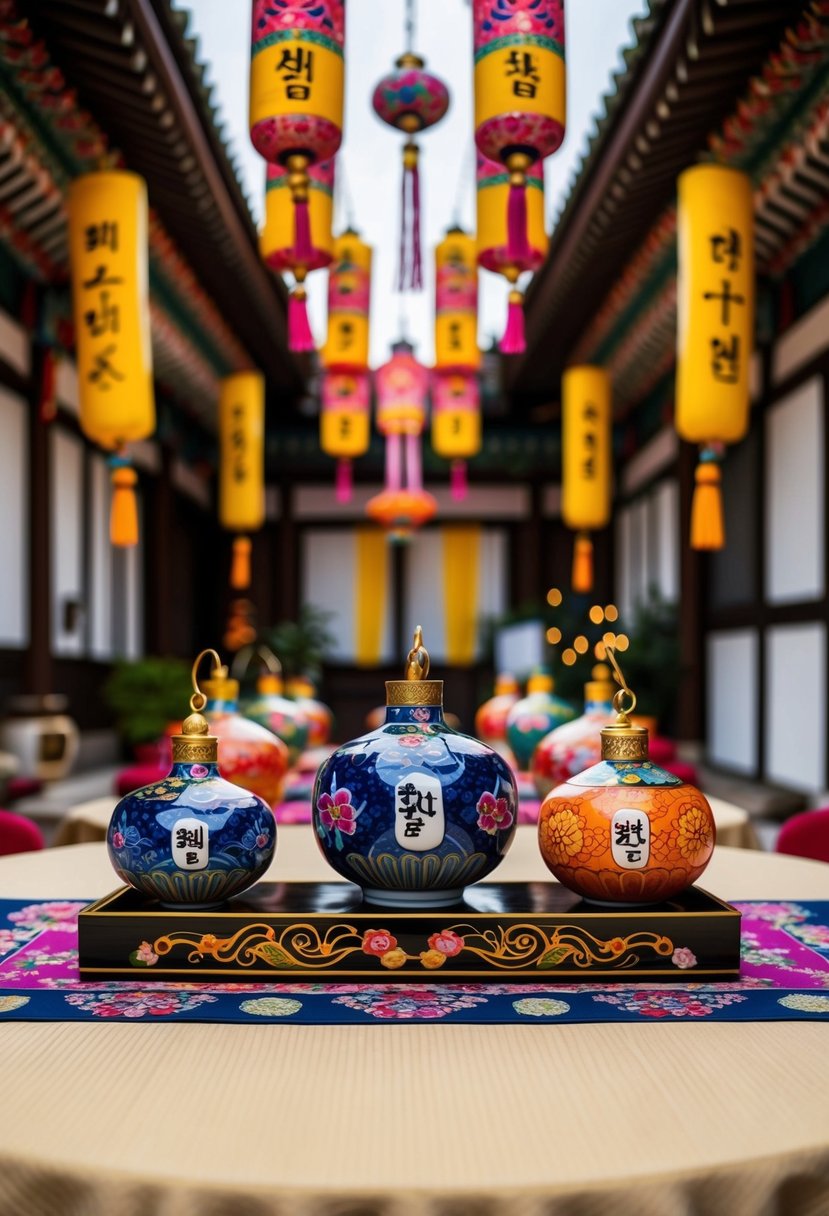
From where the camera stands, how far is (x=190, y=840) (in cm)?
121

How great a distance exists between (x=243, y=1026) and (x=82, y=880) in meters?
0.81

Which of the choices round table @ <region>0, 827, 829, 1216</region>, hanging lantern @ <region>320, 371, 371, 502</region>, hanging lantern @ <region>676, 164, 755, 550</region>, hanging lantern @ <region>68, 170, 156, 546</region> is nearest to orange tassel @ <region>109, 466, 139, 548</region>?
hanging lantern @ <region>68, 170, 156, 546</region>

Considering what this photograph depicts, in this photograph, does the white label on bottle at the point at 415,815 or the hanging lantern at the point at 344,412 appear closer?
the white label on bottle at the point at 415,815

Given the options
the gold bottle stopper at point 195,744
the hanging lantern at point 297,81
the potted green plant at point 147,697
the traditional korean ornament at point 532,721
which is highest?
the hanging lantern at point 297,81

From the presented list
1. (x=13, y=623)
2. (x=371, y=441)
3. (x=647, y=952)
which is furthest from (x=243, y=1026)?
(x=371, y=441)

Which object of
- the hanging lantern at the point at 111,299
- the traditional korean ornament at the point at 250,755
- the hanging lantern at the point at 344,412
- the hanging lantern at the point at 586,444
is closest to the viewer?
the traditional korean ornament at the point at 250,755

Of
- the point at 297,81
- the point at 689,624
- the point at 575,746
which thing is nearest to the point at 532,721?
the point at 575,746

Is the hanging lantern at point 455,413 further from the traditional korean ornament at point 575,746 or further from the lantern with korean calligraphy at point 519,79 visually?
the traditional korean ornament at point 575,746

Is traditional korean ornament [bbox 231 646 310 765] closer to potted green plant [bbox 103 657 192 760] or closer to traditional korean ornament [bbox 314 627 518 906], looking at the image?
traditional korean ornament [bbox 314 627 518 906]

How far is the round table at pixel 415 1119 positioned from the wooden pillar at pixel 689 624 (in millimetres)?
6682

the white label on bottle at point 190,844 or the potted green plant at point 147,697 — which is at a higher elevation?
the white label on bottle at point 190,844

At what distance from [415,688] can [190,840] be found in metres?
0.31

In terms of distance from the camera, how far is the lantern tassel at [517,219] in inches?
129

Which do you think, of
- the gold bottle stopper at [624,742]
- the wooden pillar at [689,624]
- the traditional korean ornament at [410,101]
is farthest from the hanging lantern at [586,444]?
the gold bottle stopper at [624,742]
